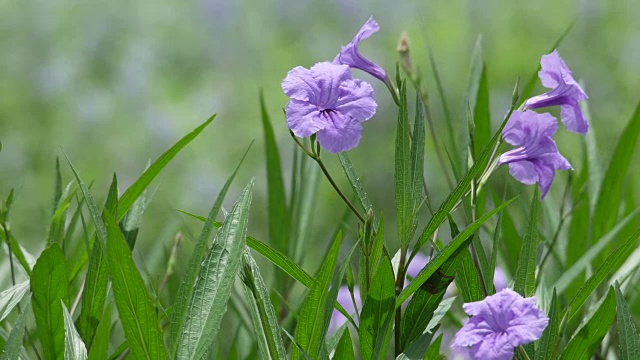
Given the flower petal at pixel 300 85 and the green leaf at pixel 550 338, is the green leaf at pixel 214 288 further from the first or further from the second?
the green leaf at pixel 550 338

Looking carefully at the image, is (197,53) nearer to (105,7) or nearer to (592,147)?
(105,7)

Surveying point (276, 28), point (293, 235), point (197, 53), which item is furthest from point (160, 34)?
point (293, 235)

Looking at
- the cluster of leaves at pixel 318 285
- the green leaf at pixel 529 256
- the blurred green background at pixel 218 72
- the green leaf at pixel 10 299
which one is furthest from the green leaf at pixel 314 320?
the blurred green background at pixel 218 72

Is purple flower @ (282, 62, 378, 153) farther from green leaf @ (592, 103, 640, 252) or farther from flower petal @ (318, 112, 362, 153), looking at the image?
green leaf @ (592, 103, 640, 252)

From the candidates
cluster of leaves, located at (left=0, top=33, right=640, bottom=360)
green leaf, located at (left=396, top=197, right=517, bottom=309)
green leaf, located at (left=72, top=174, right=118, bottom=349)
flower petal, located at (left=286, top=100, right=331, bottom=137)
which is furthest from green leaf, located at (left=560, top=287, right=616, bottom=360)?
green leaf, located at (left=72, top=174, right=118, bottom=349)

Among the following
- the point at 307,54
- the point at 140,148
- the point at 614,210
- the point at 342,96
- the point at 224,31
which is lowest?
the point at 614,210

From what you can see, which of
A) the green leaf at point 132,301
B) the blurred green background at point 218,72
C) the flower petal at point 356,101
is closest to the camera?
the green leaf at point 132,301
